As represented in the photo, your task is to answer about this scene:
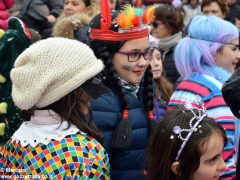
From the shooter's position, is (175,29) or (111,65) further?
(175,29)

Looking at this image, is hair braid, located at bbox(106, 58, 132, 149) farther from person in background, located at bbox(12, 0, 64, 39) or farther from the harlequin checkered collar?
person in background, located at bbox(12, 0, 64, 39)

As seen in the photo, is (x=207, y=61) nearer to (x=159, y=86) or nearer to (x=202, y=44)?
(x=202, y=44)

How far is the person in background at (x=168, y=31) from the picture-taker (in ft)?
18.0

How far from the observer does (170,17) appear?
218 inches

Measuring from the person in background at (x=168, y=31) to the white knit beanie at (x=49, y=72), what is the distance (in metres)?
3.17

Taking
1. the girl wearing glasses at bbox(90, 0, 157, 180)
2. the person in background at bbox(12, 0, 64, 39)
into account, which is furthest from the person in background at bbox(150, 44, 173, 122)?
the person in background at bbox(12, 0, 64, 39)

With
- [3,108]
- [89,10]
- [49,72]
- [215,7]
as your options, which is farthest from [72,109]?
[215,7]

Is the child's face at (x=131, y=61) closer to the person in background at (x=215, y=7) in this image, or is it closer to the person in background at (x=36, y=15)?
the person in background at (x=215, y=7)

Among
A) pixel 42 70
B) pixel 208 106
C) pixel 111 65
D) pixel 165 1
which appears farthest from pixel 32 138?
pixel 165 1

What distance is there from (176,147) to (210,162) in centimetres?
19

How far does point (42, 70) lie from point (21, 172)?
0.48m

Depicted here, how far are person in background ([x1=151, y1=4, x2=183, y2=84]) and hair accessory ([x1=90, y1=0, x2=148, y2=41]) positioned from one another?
2.29 m

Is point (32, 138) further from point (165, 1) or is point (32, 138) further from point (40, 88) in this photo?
point (165, 1)

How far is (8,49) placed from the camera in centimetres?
336
